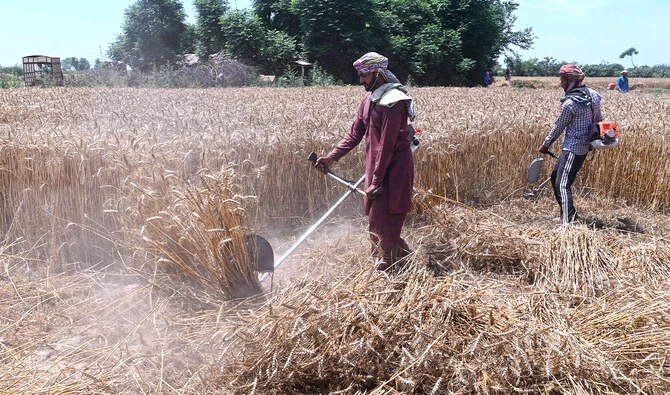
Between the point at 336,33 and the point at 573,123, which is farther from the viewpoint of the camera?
the point at 336,33

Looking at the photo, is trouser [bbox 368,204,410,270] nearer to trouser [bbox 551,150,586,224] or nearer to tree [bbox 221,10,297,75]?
trouser [bbox 551,150,586,224]

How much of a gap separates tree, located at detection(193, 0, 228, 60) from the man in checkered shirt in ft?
93.3

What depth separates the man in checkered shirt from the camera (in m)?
5.34

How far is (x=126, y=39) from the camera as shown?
1406 inches

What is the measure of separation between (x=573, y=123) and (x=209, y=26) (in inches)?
1153

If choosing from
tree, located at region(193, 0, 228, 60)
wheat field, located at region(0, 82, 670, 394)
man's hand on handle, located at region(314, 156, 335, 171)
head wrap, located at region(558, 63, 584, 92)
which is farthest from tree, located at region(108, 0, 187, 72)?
man's hand on handle, located at region(314, 156, 335, 171)

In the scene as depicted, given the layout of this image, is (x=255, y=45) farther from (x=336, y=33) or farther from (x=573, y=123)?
(x=573, y=123)

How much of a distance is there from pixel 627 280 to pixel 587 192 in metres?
3.52

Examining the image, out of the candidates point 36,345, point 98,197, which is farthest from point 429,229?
point 36,345

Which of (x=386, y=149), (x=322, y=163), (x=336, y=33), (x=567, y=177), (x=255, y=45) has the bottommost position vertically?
(x=567, y=177)

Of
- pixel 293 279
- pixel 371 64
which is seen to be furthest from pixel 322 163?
pixel 293 279

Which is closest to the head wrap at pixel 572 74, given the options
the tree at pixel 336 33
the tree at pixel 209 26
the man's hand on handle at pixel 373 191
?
the man's hand on handle at pixel 373 191

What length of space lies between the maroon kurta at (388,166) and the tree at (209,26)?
29.5 meters

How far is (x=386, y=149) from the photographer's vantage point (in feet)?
12.0
